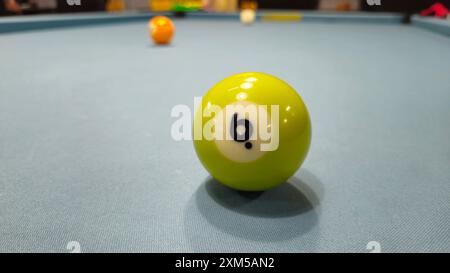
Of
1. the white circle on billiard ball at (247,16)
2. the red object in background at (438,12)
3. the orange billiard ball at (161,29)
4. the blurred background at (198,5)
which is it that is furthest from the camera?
the blurred background at (198,5)

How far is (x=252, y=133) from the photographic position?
94 centimetres

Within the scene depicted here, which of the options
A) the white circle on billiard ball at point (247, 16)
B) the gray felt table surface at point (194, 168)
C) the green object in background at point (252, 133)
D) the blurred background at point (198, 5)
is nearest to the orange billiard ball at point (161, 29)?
the gray felt table surface at point (194, 168)

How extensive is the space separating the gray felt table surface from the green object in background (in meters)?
0.12

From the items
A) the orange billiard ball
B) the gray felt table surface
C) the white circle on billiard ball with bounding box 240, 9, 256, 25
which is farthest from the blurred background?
the gray felt table surface

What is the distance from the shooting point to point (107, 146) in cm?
144

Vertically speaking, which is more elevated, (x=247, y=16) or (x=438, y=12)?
(x=438, y=12)

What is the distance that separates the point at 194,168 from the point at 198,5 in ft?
24.2

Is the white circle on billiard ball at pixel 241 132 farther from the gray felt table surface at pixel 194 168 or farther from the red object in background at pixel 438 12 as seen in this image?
the red object in background at pixel 438 12

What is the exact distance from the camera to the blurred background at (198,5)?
7.20m

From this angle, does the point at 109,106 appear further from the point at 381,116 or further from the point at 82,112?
the point at 381,116

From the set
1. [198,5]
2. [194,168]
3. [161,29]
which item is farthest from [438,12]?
[194,168]

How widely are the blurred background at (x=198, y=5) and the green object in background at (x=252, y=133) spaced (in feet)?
22.1

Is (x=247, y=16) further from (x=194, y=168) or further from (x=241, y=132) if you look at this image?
(x=241, y=132)
